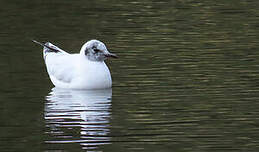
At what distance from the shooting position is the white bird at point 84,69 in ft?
54.1

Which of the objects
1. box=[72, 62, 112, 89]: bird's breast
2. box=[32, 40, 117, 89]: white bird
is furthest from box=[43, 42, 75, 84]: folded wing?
box=[72, 62, 112, 89]: bird's breast

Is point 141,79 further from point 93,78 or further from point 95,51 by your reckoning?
point 95,51

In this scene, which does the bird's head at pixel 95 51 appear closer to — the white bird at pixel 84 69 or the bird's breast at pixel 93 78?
the white bird at pixel 84 69

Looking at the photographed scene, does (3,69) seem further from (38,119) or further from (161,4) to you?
(161,4)

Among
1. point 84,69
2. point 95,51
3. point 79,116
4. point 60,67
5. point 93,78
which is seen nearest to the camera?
point 79,116

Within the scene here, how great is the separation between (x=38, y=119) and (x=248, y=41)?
6.81 metres

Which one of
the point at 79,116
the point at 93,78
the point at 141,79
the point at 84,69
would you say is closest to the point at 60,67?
the point at 84,69

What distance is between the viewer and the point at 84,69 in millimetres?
16609

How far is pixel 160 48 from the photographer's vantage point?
63.2ft

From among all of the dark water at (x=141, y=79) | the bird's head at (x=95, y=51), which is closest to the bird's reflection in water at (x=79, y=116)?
the dark water at (x=141, y=79)

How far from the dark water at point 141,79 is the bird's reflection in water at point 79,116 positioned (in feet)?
0.05

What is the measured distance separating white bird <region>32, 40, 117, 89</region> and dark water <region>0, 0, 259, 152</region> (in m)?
0.19

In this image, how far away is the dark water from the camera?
1287cm

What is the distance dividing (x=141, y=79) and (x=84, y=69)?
942 mm
